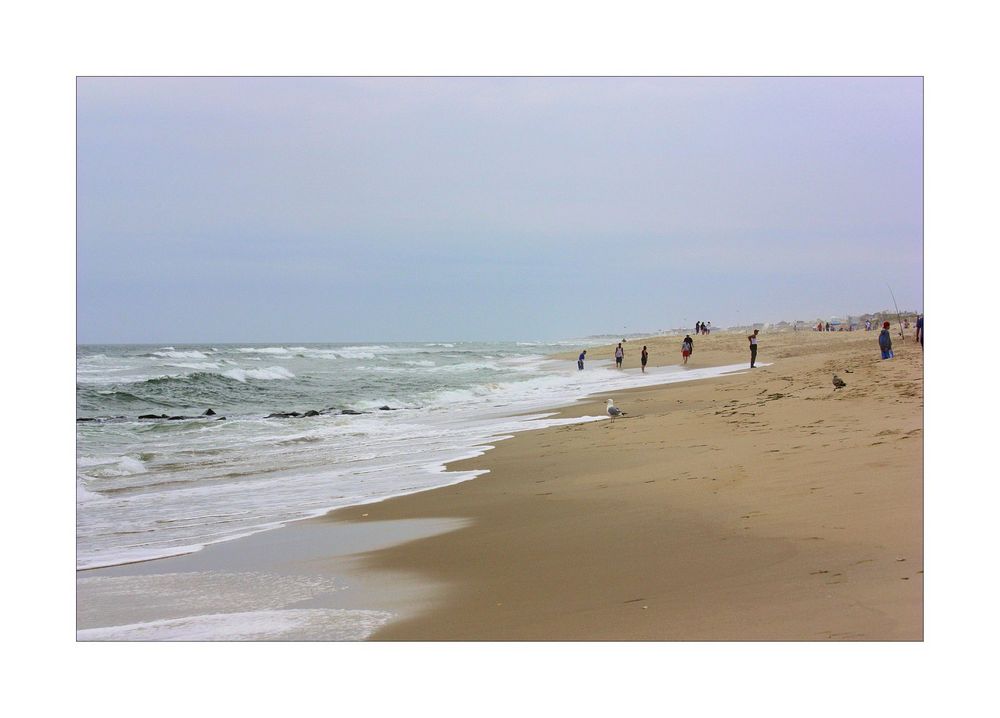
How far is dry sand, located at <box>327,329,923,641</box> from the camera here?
4074 mm

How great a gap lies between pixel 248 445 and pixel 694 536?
8.77 metres

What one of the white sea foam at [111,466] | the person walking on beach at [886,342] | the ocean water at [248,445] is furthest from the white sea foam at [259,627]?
the person walking on beach at [886,342]

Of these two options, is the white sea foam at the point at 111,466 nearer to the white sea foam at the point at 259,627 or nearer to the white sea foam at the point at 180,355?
the white sea foam at the point at 259,627

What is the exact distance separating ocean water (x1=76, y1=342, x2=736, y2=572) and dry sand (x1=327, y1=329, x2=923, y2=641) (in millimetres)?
1021

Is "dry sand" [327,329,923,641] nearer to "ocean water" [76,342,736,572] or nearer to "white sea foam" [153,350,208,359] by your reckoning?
"ocean water" [76,342,736,572]

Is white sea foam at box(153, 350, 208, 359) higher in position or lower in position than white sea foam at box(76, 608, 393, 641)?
higher

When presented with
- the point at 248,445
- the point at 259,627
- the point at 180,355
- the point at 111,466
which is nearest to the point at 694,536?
the point at 259,627

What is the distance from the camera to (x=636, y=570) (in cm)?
473

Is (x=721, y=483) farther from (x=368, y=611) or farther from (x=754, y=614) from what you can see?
(x=368, y=611)

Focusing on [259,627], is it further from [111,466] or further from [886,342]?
[886,342]

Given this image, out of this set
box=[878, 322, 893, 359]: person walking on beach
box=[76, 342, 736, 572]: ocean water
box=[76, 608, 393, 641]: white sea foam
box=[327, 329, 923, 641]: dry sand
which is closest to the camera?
box=[327, 329, 923, 641]: dry sand

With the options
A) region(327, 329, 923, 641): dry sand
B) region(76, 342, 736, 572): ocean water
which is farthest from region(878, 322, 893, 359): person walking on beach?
region(76, 342, 736, 572): ocean water
